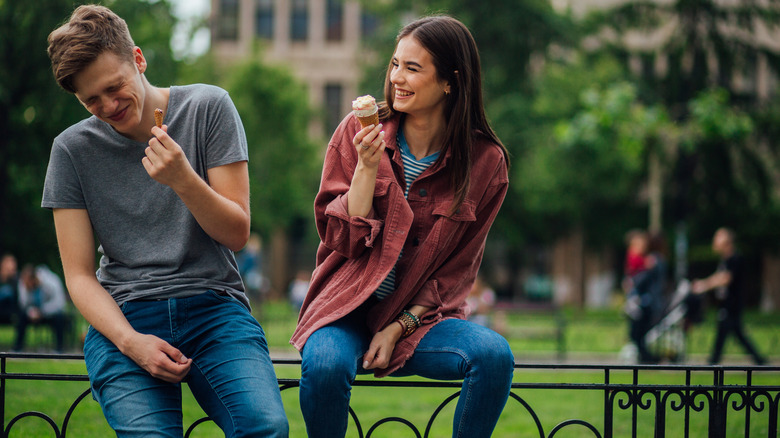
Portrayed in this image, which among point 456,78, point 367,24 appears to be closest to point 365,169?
point 456,78

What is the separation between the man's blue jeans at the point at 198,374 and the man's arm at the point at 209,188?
31cm

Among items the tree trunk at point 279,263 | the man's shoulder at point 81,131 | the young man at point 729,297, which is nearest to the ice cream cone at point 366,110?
the man's shoulder at point 81,131

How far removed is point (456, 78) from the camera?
3.35 meters

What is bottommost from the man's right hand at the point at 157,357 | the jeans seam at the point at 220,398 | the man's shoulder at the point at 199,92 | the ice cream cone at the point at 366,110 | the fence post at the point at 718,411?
the fence post at the point at 718,411

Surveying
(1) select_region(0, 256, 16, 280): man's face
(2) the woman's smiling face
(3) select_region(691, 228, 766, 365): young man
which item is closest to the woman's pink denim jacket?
(2) the woman's smiling face

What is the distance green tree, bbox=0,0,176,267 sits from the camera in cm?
1277

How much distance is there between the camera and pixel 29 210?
14.3 m

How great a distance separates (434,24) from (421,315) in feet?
4.02

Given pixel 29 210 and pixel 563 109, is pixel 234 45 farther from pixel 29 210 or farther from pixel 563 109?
pixel 29 210

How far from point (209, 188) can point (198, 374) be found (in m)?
0.72

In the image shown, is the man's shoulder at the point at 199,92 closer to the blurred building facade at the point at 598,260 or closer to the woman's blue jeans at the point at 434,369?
the woman's blue jeans at the point at 434,369

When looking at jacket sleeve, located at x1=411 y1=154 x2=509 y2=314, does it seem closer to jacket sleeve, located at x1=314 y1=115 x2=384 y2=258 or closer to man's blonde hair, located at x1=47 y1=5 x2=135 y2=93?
jacket sleeve, located at x1=314 y1=115 x2=384 y2=258

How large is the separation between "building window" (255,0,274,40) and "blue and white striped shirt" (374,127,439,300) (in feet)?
129

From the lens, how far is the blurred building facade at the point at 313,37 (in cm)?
4097
